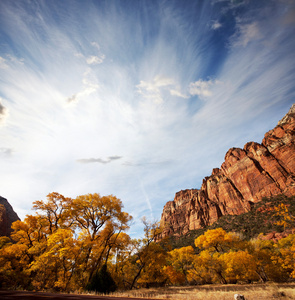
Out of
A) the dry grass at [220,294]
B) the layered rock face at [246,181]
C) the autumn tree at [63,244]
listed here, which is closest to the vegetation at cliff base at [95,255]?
the autumn tree at [63,244]

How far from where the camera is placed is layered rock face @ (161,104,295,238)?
89250mm

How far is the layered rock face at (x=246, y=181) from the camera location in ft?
293

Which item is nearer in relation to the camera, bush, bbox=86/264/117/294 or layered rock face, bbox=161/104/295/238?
bush, bbox=86/264/117/294

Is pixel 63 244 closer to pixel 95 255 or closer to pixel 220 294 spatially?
pixel 95 255

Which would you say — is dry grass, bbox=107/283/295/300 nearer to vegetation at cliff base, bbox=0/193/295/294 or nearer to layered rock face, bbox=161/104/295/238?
vegetation at cliff base, bbox=0/193/295/294

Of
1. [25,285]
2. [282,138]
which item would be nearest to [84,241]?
[25,285]

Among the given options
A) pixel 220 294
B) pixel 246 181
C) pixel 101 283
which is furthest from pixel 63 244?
pixel 246 181

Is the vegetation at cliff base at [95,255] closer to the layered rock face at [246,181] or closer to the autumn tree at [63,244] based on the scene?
the autumn tree at [63,244]

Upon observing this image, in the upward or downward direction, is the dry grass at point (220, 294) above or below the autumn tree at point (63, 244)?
below

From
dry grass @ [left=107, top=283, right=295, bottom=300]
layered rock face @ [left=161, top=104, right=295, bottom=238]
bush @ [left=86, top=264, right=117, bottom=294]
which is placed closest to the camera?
dry grass @ [left=107, top=283, right=295, bottom=300]

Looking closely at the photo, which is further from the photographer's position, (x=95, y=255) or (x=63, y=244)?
(x=95, y=255)

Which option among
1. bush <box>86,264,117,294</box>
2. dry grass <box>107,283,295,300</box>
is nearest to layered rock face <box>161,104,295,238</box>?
dry grass <box>107,283,295,300</box>

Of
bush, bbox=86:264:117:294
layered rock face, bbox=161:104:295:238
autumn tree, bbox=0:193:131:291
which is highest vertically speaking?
layered rock face, bbox=161:104:295:238

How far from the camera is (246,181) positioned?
102938mm
